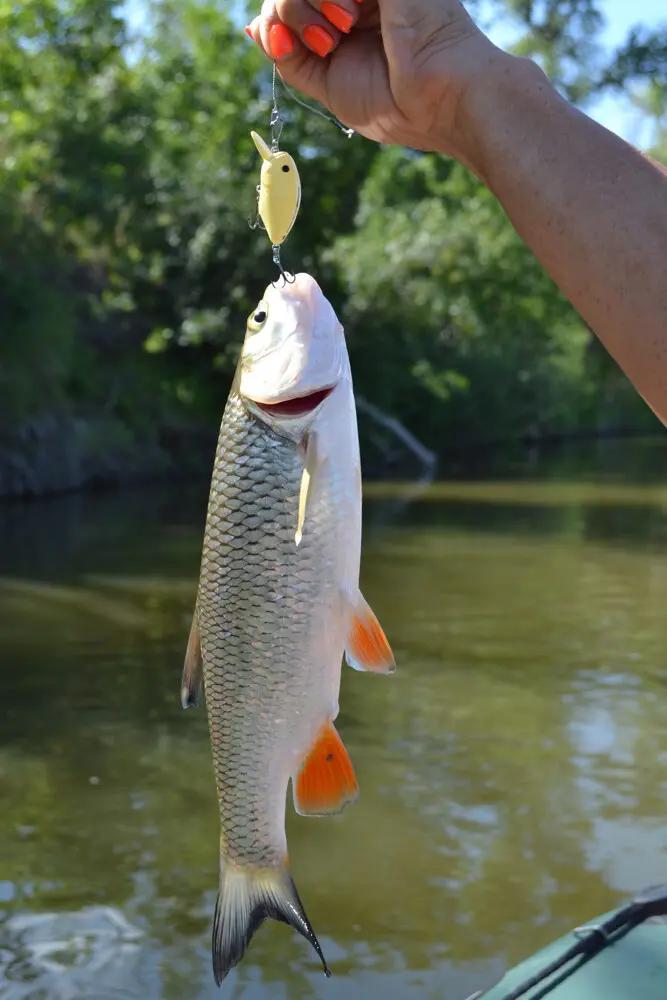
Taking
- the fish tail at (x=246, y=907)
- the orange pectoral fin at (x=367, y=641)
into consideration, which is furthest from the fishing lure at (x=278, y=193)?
the fish tail at (x=246, y=907)

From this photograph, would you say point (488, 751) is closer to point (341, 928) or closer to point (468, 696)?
point (468, 696)

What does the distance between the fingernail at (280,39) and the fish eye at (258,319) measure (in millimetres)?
417

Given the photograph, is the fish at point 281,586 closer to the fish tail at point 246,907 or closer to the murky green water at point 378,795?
the fish tail at point 246,907

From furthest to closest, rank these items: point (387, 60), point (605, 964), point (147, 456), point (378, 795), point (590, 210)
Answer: point (147, 456), point (378, 795), point (605, 964), point (387, 60), point (590, 210)

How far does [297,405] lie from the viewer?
6.56 ft

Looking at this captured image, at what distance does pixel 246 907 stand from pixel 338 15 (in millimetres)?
1495

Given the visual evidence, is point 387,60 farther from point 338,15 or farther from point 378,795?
point 378,795

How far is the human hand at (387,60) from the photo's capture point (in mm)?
1717

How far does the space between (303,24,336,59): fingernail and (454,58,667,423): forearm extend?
0.47m

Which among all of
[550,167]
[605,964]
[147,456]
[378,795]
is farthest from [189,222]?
[550,167]

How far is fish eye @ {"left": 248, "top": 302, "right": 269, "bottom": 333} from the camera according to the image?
206 centimetres

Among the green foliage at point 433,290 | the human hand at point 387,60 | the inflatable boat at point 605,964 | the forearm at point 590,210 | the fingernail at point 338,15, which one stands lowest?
the inflatable boat at point 605,964

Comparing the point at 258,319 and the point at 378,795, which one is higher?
the point at 258,319

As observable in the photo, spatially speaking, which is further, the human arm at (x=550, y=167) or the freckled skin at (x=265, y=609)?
the freckled skin at (x=265, y=609)
